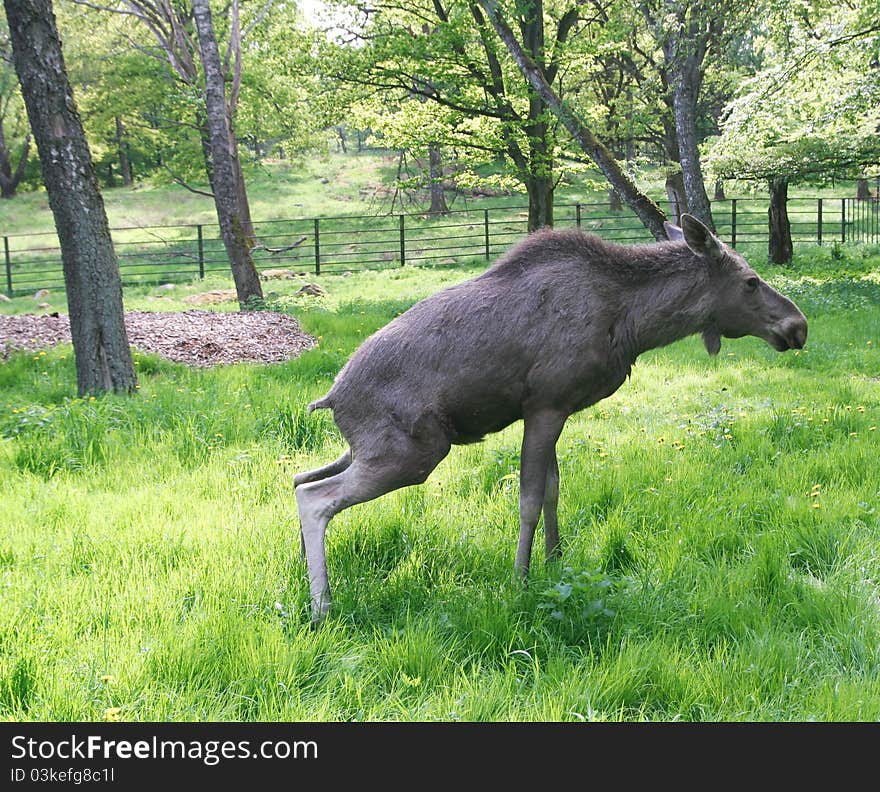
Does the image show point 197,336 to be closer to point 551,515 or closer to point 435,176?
point 551,515

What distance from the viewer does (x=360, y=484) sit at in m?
4.01

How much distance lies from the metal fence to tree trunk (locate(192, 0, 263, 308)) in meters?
6.23

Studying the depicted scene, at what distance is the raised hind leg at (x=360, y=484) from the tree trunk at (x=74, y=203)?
5.06 metres

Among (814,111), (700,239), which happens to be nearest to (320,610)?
(700,239)

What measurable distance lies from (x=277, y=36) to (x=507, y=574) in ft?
63.5

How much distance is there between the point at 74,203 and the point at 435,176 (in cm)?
1344

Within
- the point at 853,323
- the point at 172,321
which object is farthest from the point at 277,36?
the point at 853,323

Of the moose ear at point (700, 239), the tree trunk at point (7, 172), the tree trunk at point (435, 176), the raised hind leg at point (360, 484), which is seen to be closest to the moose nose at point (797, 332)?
the moose ear at point (700, 239)

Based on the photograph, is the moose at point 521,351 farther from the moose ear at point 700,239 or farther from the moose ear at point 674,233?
the moose ear at point 674,233

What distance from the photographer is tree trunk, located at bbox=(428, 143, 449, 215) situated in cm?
1756

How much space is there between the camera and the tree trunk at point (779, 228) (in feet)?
68.6

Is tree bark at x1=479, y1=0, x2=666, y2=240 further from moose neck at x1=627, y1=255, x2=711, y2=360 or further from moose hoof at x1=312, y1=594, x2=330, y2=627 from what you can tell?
moose hoof at x1=312, y1=594, x2=330, y2=627

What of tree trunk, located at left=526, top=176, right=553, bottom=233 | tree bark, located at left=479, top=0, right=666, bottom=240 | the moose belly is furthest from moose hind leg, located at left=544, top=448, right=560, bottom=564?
tree trunk, located at left=526, top=176, right=553, bottom=233

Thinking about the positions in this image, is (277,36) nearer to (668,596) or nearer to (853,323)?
(853,323)
